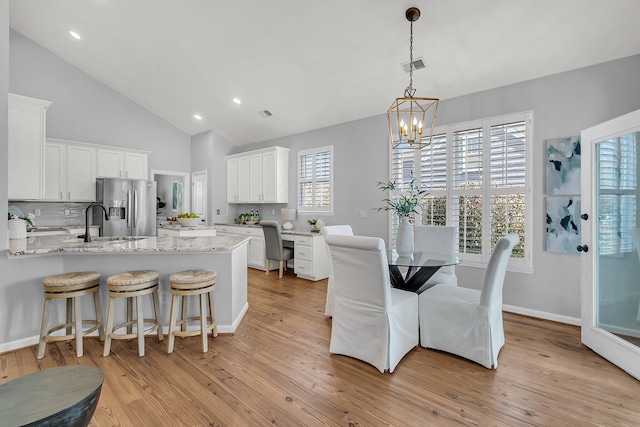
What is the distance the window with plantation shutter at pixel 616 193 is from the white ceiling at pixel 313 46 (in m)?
1.15

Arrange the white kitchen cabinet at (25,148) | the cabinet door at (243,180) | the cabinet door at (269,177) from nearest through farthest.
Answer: the white kitchen cabinet at (25,148) → the cabinet door at (269,177) → the cabinet door at (243,180)

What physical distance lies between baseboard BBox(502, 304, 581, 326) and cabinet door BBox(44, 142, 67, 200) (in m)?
6.97

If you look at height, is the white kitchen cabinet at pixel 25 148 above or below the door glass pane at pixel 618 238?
above

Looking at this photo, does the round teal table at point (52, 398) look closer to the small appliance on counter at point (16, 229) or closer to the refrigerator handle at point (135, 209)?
the small appliance on counter at point (16, 229)

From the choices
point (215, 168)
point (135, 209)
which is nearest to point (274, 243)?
point (135, 209)

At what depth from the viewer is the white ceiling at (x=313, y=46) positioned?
9.19ft

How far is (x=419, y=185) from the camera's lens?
13.9ft

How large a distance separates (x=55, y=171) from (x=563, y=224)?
290 inches

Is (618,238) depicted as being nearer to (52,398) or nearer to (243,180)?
(52,398)

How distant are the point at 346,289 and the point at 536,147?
272 cm

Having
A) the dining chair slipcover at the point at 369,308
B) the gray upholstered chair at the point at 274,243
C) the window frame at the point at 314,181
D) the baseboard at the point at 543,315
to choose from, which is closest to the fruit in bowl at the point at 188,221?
the gray upholstered chair at the point at 274,243

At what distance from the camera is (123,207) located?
217 inches

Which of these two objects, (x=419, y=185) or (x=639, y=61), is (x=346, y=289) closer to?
(x=419, y=185)

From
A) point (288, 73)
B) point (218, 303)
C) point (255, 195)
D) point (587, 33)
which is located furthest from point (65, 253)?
point (587, 33)
